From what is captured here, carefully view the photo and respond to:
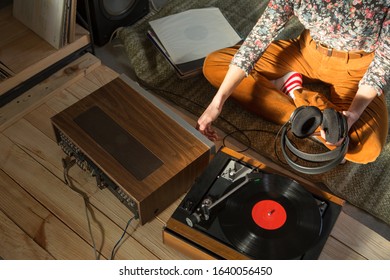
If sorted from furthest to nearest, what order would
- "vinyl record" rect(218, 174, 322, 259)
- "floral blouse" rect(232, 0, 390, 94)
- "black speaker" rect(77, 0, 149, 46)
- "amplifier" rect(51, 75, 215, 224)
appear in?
"black speaker" rect(77, 0, 149, 46) → "floral blouse" rect(232, 0, 390, 94) → "amplifier" rect(51, 75, 215, 224) → "vinyl record" rect(218, 174, 322, 259)

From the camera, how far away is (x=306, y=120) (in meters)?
1.23

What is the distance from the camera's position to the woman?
1484 millimetres

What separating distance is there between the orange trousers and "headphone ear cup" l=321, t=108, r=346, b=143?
0.42 metres

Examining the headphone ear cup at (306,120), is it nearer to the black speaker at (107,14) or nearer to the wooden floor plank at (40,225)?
the wooden floor plank at (40,225)

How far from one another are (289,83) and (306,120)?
615 mm

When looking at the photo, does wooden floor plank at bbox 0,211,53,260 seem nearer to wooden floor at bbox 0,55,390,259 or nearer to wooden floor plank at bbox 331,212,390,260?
wooden floor at bbox 0,55,390,259

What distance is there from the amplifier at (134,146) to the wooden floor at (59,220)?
57mm

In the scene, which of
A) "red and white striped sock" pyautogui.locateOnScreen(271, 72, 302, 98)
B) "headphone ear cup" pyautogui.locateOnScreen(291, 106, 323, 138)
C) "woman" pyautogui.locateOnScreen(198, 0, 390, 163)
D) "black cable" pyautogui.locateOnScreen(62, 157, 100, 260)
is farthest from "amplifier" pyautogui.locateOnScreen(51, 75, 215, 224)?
"red and white striped sock" pyautogui.locateOnScreen(271, 72, 302, 98)

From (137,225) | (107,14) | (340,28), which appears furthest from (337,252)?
(107,14)

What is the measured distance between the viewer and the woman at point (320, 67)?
148cm

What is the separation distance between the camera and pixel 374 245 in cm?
136

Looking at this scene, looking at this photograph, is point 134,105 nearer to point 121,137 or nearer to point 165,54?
point 121,137

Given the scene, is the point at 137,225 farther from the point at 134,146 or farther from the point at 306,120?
the point at 306,120

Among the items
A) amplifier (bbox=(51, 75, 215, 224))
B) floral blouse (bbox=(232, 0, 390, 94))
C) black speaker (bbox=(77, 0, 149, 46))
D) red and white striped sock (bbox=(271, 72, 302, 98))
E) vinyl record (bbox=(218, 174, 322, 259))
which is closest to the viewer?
vinyl record (bbox=(218, 174, 322, 259))
